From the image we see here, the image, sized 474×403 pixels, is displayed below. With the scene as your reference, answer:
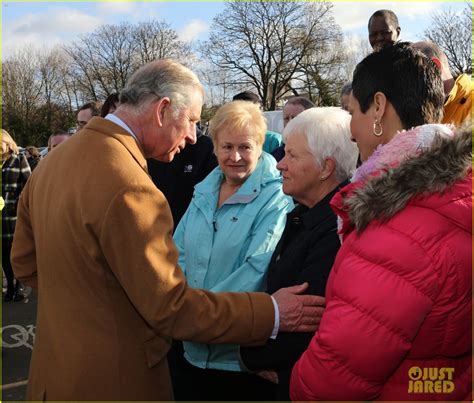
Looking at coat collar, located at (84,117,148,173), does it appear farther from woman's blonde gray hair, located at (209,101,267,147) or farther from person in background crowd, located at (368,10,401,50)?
person in background crowd, located at (368,10,401,50)

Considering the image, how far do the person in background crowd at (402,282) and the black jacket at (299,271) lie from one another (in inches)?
17.2

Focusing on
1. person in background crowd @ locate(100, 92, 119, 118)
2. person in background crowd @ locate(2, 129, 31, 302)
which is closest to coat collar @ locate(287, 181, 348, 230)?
person in background crowd @ locate(100, 92, 119, 118)

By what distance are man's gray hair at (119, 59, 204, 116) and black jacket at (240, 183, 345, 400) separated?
73cm

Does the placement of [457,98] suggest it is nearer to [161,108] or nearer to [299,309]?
[299,309]

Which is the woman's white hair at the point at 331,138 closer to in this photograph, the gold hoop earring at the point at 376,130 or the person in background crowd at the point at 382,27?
the gold hoop earring at the point at 376,130

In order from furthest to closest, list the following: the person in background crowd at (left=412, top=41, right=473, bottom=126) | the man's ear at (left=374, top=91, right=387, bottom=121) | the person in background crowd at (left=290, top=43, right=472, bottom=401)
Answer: the person in background crowd at (left=412, top=41, right=473, bottom=126)
the man's ear at (left=374, top=91, right=387, bottom=121)
the person in background crowd at (left=290, top=43, right=472, bottom=401)

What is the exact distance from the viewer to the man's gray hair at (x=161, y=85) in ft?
6.43

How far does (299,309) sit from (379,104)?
2.73ft

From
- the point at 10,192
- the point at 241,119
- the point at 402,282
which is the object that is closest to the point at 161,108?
the point at 241,119

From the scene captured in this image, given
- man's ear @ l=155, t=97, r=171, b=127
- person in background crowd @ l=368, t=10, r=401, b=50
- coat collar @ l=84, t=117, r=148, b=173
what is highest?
person in background crowd @ l=368, t=10, r=401, b=50

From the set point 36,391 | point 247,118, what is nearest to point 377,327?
point 36,391

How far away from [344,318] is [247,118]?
1.69 meters

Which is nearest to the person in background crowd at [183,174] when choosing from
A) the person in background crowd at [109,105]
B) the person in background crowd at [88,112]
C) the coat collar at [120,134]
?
the person in background crowd at [109,105]

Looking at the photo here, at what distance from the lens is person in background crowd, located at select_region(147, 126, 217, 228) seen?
385cm
